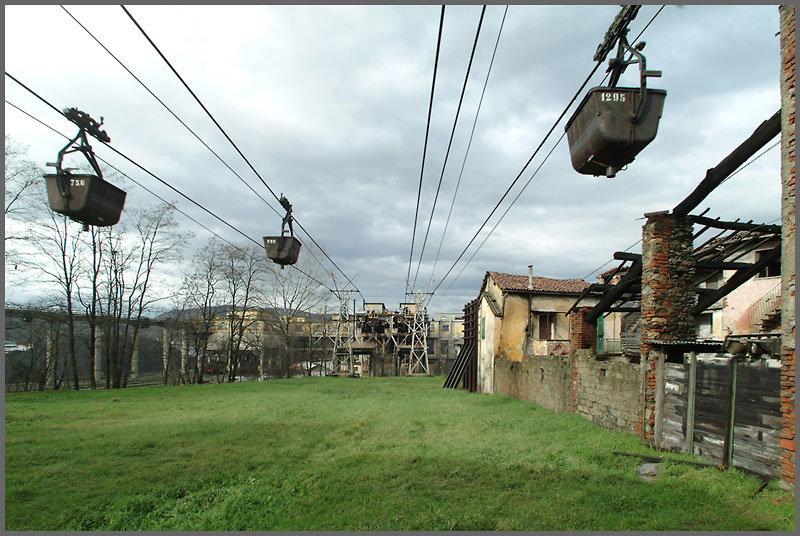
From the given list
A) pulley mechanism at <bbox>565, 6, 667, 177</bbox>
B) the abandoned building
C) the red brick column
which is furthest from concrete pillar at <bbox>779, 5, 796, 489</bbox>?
the red brick column

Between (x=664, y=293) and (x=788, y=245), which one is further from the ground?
(x=788, y=245)

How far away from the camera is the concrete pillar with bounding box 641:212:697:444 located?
873cm

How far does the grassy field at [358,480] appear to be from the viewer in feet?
17.7

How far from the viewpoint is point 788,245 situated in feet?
19.2

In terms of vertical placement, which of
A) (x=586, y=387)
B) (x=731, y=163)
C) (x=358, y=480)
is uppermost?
(x=731, y=163)

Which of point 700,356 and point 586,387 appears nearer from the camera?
point 700,356

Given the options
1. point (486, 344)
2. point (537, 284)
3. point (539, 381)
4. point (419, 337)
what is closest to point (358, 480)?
point (539, 381)

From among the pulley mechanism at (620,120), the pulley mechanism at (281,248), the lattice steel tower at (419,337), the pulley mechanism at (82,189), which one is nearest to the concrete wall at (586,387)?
the pulley mechanism at (620,120)

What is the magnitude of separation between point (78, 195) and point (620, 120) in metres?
6.52

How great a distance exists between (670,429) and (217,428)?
34.2 feet

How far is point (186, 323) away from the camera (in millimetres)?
32312

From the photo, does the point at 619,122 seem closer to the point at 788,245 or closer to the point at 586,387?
the point at 788,245

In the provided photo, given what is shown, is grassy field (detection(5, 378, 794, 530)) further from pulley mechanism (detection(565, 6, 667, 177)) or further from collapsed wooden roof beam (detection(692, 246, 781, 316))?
pulley mechanism (detection(565, 6, 667, 177))

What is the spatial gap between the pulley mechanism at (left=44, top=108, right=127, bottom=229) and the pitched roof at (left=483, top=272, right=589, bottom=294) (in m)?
18.1
